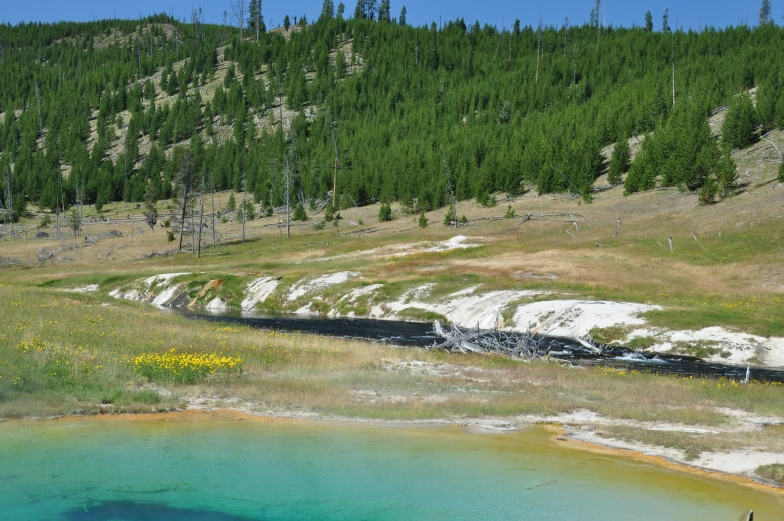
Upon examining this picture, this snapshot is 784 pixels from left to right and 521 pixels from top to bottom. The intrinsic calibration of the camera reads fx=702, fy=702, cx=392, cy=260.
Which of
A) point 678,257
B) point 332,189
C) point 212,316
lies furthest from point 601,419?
point 332,189

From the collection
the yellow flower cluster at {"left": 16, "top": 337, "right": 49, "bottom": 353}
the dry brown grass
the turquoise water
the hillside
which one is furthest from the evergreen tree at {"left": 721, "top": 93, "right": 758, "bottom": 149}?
the yellow flower cluster at {"left": 16, "top": 337, "right": 49, "bottom": 353}

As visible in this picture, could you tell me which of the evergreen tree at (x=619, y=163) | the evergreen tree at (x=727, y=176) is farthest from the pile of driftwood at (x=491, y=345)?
the evergreen tree at (x=619, y=163)

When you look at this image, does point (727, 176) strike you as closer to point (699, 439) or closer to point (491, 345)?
point (491, 345)

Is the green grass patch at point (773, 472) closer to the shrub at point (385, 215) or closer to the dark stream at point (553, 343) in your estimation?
the dark stream at point (553, 343)

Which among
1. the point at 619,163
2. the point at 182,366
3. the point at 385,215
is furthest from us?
the point at 385,215

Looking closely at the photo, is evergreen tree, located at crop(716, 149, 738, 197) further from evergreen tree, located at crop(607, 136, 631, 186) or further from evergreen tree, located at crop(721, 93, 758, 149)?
evergreen tree, located at crop(607, 136, 631, 186)

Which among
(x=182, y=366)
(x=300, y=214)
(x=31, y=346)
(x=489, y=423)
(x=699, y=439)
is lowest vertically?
(x=489, y=423)

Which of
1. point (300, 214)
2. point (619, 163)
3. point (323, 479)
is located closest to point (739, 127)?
point (619, 163)
